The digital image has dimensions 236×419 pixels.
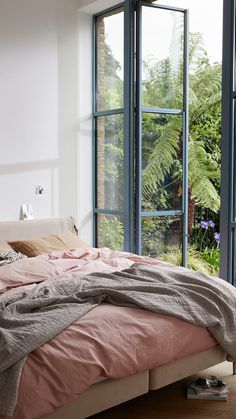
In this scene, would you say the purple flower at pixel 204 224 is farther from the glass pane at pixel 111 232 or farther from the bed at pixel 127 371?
the bed at pixel 127 371

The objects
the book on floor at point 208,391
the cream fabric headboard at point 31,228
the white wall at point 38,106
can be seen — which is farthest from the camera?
the white wall at point 38,106

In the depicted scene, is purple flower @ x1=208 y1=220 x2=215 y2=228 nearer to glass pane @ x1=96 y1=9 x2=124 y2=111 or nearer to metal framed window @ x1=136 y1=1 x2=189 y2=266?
metal framed window @ x1=136 y1=1 x2=189 y2=266

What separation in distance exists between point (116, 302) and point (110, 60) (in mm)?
3532

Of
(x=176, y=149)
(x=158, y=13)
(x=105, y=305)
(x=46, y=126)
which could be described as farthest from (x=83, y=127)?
(x=105, y=305)

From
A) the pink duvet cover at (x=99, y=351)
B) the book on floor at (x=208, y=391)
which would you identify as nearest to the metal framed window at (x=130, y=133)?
the book on floor at (x=208, y=391)

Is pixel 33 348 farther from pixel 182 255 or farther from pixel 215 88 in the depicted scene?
pixel 215 88

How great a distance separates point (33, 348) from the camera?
2527mm

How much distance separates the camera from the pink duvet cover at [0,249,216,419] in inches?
96.0

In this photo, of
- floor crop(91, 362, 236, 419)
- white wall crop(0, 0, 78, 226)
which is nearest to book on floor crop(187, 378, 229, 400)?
floor crop(91, 362, 236, 419)

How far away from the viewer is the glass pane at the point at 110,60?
5.77m

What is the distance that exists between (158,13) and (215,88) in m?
2.31

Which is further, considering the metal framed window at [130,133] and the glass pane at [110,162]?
the glass pane at [110,162]

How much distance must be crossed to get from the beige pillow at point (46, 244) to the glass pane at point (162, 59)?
1651 mm

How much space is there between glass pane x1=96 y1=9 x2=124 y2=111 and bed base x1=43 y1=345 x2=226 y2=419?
326cm
